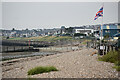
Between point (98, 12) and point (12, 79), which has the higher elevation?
point (98, 12)

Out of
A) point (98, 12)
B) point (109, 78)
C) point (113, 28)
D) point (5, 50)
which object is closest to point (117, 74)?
point (109, 78)

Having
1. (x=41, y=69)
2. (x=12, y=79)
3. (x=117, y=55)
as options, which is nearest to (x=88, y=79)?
(x=41, y=69)

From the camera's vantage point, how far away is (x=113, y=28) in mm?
65812

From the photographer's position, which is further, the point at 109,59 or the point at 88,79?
the point at 109,59

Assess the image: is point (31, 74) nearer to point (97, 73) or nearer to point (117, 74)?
point (97, 73)

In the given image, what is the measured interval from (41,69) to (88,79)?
381 centimetres

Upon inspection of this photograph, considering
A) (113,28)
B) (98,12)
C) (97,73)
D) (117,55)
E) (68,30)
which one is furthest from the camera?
(68,30)

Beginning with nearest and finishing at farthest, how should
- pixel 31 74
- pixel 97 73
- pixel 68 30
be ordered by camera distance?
1. pixel 97 73
2. pixel 31 74
3. pixel 68 30

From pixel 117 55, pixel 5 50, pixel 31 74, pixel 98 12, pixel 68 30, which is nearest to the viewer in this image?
pixel 31 74

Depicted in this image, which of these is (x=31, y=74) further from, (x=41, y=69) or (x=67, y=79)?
(x=67, y=79)

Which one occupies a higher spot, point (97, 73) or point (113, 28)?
point (113, 28)

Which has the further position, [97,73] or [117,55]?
[117,55]

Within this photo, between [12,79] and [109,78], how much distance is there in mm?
6146

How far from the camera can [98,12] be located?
2056cm
